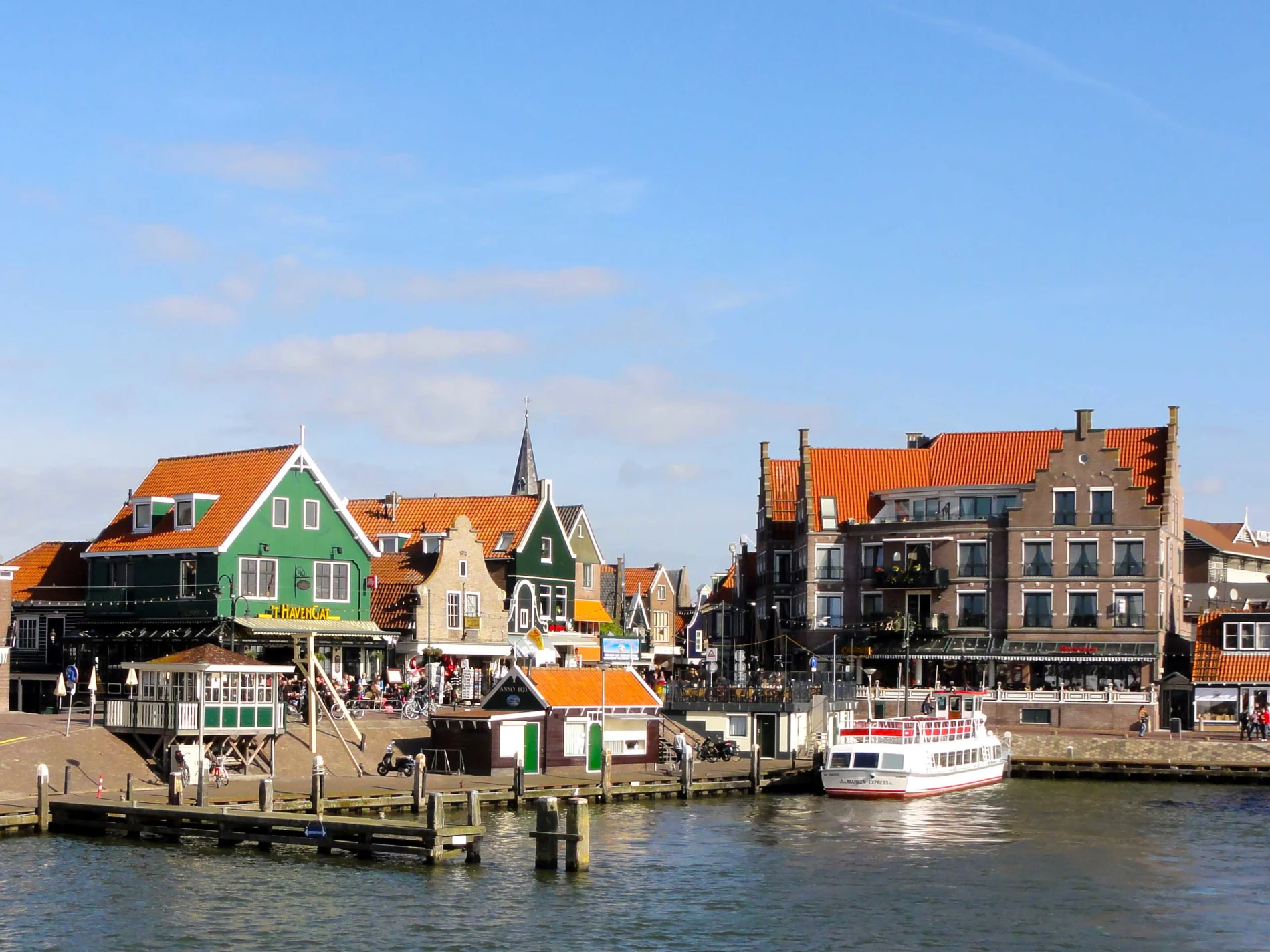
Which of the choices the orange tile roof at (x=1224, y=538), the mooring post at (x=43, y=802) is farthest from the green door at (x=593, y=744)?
the orange tile roof at (x=1224, y=538)

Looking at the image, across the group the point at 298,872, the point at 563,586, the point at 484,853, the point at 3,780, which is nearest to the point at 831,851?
the point at 484,853

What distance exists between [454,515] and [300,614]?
18.9 m

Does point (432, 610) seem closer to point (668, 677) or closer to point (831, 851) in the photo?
point (668, 677)

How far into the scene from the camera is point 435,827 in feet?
155

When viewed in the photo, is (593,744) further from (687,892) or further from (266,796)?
(687,892)

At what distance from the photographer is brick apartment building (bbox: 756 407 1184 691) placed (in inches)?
3807

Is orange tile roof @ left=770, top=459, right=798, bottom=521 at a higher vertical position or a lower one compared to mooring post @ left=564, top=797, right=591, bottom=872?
higher

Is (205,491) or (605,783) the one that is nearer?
(605,783)

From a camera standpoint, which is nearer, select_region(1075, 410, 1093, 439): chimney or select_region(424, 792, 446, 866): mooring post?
select_region(424, 792, 446, 866): mooring post

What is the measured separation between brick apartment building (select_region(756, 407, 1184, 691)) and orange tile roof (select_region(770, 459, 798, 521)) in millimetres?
5295

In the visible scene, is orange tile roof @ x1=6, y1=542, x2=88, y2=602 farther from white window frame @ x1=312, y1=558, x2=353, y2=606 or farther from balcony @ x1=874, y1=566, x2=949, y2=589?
balcony @ x1=874, y1=566, x2=949, y2=589


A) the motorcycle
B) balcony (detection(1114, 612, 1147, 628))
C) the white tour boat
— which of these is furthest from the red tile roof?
the motorcycle

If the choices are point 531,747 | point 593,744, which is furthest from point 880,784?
point 531,747

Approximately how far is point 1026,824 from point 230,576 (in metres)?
35.4
